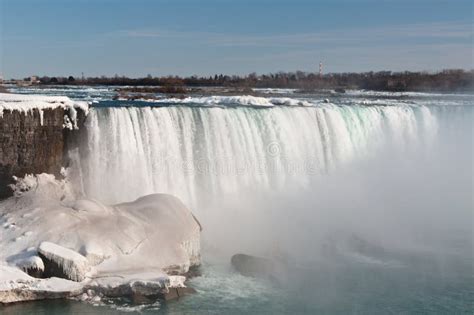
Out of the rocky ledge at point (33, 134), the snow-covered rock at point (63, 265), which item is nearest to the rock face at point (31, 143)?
the rocky ledge at point (33, 134)

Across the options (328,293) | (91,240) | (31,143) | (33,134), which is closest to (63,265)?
(91,240)

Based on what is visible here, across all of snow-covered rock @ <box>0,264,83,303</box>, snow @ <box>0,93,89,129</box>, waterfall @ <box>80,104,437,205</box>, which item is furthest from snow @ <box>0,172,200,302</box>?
waterfall @ <box>80,104,437,205</box>

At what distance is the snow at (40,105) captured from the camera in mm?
13402

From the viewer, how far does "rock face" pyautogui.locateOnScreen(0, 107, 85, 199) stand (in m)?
13.2

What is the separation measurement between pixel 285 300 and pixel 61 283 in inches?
147

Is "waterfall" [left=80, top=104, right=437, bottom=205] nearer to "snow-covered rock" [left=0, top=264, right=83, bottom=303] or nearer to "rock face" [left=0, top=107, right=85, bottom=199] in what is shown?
"rock face" [left=0, top=107, right=85, bottom=199]

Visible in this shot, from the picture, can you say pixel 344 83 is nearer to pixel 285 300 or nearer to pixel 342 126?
pixel 342 126

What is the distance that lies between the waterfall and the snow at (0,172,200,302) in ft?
6.45

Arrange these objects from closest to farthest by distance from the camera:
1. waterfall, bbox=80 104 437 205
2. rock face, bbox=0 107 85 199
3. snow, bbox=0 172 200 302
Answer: snow, bbox=0 172 200 302, rock face, bbox=0 107 85 199, waterfall, bbox=80 104 437 205

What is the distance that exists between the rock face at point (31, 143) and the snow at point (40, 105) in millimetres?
71

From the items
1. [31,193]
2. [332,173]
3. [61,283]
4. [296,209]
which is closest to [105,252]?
[61,283]

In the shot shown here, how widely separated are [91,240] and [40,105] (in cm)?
383

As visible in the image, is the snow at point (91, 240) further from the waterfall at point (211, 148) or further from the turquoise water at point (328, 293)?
the waterfall at point (211, 148)

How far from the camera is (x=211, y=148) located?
17672mm
